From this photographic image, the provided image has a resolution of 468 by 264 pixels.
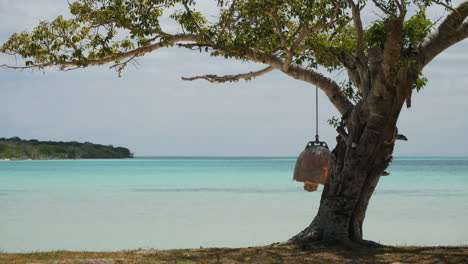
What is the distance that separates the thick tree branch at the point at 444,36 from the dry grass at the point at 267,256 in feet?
7.36

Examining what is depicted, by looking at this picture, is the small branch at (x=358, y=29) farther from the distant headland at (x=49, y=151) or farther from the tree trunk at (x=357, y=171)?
the distant headland at (x=49, y=151)

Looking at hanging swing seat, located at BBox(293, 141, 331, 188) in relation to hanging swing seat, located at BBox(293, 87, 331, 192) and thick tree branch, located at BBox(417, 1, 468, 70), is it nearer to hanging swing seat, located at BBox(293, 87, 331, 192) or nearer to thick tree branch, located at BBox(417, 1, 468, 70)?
hanging swing seat, located at BBox(293, 87, 331, 192)

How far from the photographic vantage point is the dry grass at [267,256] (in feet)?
22.1

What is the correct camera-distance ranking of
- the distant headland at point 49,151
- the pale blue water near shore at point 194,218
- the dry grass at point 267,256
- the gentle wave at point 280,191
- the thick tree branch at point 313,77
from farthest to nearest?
the distant headland at point 49,151 < the gentle wave at point 280,191 < the pale blue water near shore at point 194,218 < the thick tree branch at point 313,77 < the dry grass at point 267,256

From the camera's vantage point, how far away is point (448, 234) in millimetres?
14898

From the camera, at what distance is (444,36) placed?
7605 millimetres

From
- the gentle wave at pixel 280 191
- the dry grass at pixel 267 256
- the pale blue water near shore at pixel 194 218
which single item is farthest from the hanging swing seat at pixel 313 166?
the gentle wave at pixel 280 191

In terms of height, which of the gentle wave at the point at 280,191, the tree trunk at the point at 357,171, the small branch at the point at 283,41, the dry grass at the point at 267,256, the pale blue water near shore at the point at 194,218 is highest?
the small branch at the point at 283,41

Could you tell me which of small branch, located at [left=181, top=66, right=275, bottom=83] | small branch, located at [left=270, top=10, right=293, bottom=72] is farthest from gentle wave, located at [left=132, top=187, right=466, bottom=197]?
small branch, located at [left=270, top=10, right=293, bottom=72]

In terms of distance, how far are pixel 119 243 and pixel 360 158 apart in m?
7.76

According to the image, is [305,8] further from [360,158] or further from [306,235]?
[306,235]

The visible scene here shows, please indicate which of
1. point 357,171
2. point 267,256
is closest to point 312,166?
point 357,171

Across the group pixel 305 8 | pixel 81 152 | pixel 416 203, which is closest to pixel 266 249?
pixel 305 8

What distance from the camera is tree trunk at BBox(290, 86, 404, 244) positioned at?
754 centimetres
